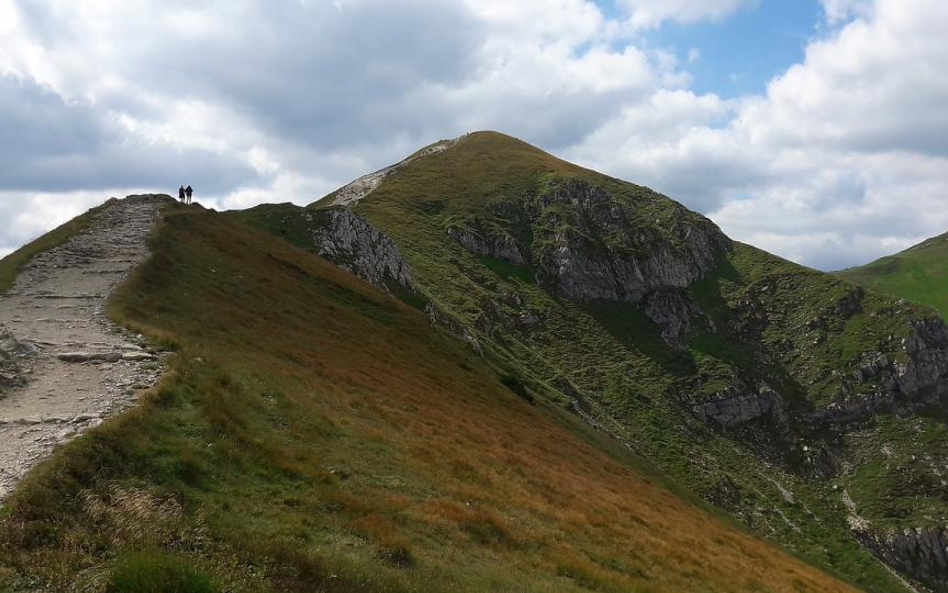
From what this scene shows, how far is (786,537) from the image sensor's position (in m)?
86.9

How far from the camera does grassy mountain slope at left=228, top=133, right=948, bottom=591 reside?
310 ft

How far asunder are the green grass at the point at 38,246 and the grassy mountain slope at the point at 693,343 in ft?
97.4

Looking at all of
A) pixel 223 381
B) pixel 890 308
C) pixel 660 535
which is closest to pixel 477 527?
pixel 223 381

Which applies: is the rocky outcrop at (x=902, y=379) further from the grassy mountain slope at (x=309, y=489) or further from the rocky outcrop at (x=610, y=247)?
the grassy mountain slope at (x=309, y=489)

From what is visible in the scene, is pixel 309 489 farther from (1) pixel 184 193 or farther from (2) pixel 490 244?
(2) pixel 490 244

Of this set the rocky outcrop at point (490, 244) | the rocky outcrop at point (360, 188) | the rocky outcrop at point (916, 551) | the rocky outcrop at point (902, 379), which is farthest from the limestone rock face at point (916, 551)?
the rocky outcrop at point (360, 188)

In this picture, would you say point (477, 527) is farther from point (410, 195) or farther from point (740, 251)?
point (740, 251)

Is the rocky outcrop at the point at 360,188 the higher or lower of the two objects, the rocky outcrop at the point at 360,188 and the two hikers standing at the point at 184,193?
the higher

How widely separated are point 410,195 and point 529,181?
140 feet

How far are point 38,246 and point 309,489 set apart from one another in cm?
3784

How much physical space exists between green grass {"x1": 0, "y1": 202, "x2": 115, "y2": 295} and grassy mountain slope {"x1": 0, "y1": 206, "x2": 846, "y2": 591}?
6774 mm

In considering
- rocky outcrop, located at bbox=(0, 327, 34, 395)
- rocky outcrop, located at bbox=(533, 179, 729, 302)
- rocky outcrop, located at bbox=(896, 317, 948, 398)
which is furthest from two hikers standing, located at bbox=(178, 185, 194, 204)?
rocky outcrop, located at bbox=(896, 317, 948, 398)

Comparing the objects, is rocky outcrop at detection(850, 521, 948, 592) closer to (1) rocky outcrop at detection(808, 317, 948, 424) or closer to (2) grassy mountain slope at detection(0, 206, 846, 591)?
(1) rocky outcrop at detection(808, 317, 948, 424)

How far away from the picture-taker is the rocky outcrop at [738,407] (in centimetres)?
11650
